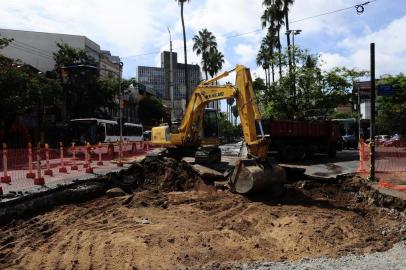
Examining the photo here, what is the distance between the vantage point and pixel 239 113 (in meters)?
15.2

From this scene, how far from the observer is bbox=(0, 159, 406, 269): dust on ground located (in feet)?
25.7

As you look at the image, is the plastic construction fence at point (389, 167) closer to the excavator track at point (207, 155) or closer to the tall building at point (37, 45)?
the excavator track at point (207, 155)

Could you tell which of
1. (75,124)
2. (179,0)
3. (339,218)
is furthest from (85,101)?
(339,218)

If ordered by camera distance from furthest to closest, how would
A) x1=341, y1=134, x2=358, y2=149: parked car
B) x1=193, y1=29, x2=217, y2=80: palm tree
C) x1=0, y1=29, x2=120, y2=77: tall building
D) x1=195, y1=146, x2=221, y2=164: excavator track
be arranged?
1. x1=193, y1=29, x2=217, y2=80: palm tree
2. x1=0, y1=29, x2=120, y2=77: tall building
3. x1=341, y1=134, x2=358, y2=149: parked car
4. x1=195, y1=146, x2=221, y2=164: excavator track

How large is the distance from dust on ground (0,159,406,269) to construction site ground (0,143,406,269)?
0.02 meters

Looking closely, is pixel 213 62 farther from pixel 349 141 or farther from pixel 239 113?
pixel 239 113

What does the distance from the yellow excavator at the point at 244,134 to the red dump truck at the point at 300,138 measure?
3948 millimetres

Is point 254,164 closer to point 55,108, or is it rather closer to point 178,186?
point 178,186

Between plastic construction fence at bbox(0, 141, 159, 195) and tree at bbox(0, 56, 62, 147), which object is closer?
plastic construction fence at bbox(0, 141, 159, 195)

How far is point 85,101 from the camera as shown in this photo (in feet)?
153

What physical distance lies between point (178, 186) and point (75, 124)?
22.6 m

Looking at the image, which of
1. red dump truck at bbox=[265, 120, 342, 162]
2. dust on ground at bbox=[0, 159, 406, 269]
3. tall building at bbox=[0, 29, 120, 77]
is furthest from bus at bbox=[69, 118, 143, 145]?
dust on ground at bbox=[0, 159, 406, 269]

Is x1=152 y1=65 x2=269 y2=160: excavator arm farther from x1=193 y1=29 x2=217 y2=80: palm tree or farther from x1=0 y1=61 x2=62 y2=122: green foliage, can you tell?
x1=193 y1=29 x2=217 y2=80: palm tree

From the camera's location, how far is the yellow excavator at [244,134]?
13109 millimetres
